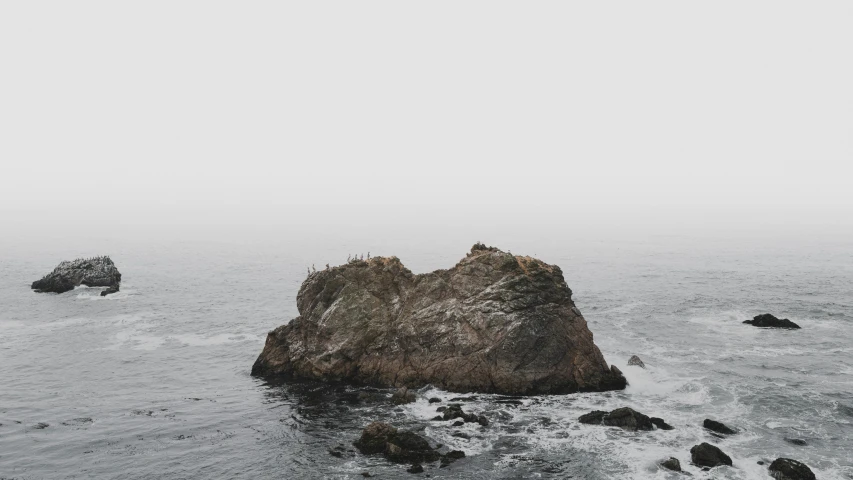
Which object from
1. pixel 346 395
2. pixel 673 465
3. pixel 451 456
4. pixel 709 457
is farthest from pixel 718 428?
pixel 346 395

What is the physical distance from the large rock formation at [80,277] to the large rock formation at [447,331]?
5095cm

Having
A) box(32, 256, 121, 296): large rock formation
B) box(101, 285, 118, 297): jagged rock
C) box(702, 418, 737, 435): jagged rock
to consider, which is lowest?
box(702, 418, 737, 435): jagged rock

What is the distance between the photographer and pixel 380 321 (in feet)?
165

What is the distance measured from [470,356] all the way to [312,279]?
17.2 metres

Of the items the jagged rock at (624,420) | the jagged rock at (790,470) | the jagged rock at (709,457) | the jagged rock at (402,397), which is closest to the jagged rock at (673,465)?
the jagged rock at (709,457)

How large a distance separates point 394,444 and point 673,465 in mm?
16715

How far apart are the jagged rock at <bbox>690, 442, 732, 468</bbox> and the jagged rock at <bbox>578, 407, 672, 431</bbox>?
4747 millimetres

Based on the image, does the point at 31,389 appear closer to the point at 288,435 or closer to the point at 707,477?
the point at 288,435

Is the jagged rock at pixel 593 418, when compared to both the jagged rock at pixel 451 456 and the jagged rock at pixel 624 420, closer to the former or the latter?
the jagged rock at pixel 624 420

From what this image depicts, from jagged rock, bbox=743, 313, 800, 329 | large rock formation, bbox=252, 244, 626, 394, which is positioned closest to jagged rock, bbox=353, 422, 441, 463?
large rock formation, bbox=252, 244, 626, 394

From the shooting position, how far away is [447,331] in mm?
48125

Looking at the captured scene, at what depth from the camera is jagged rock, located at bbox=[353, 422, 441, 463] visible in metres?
34.7

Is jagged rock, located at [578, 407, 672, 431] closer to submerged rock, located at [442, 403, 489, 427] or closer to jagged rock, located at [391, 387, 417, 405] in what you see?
submerged rock, located at [442, 403, 489, 427]

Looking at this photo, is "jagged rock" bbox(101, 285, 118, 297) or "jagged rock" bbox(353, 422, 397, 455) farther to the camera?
"jagged rock" bbox(101, 285, 118, 297)
